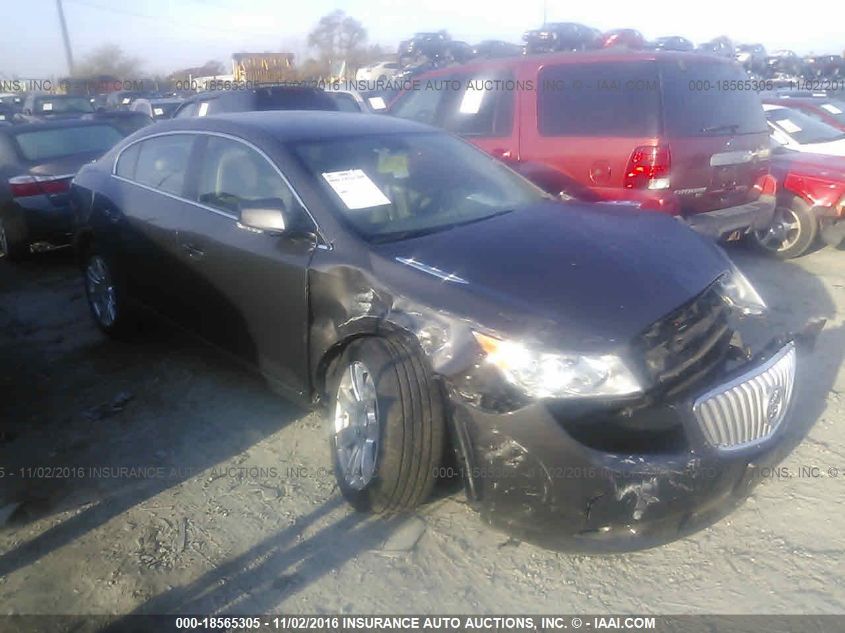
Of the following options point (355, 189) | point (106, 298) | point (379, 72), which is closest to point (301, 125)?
point (355, 189)

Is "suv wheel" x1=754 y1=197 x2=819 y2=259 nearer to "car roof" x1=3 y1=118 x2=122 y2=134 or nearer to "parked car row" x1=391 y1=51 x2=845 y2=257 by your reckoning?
"parked car row" x1=391 y1=51 x2=845 y2=257

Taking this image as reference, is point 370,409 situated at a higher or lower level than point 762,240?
higher

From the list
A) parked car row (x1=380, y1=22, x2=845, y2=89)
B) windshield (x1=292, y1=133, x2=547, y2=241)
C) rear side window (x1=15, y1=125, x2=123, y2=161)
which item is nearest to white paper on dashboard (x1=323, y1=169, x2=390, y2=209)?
windshield (x1=292, y1=133, x2=547, y2=241)

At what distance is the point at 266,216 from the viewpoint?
319 cm

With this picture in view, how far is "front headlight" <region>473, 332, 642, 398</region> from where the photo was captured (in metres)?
2.42

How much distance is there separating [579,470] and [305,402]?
1466 millimetres

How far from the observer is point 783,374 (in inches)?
112

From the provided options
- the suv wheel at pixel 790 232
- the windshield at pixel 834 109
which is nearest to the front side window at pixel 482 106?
the suv wheel at pixel 790 232

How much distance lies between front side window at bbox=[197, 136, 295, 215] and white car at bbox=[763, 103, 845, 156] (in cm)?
588

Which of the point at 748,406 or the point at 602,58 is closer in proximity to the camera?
the point at 748,406

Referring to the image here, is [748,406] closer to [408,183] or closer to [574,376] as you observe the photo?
[574,376]

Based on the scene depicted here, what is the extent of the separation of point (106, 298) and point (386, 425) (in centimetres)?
316

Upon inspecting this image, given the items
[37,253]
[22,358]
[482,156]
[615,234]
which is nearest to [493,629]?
[615,234]

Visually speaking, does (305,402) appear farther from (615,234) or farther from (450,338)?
(615,234)
